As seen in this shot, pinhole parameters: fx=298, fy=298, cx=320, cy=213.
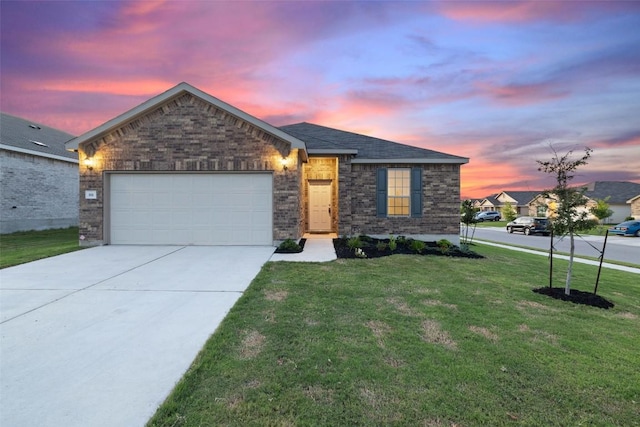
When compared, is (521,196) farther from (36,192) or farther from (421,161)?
(36,192)

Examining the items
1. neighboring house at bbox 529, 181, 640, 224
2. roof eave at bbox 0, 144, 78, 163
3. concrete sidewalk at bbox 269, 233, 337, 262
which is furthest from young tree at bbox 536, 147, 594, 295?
neighboring house at bbox 529, 181, 640, 224

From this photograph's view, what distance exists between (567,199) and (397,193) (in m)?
6.75

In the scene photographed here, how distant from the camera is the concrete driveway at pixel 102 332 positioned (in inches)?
90.7

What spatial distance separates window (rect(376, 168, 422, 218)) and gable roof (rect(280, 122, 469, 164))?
499 mm

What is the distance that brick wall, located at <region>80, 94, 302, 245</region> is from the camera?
32.7 ft

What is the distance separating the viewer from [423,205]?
1190 cm

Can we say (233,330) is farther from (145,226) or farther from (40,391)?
(145,226)

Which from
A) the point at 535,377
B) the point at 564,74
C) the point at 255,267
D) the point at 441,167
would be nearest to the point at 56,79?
the point at 255,267

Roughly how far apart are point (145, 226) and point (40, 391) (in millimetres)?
8654

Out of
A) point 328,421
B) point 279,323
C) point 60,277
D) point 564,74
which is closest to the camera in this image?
point 328,421

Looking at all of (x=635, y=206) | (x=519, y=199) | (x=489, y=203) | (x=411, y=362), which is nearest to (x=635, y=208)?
(x=635, y=206)

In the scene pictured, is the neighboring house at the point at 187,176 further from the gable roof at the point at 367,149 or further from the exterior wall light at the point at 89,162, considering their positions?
the gable roof at the point at 367,149

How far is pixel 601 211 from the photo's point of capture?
30.6 m

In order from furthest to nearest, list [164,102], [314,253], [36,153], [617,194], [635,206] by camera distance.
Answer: [617,194] → [635,206] → [36,153] → [164,102] → [314,253]
